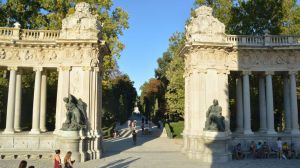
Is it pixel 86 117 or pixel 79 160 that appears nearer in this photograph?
pixel 79 160

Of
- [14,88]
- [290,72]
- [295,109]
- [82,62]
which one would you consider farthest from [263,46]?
[14,88]

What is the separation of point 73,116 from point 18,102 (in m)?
8.93

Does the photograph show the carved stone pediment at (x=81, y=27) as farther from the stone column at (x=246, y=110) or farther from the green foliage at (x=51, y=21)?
the stone column at (x=246, y=110)

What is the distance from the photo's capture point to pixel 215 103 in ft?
77.9

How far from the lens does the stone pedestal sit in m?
22.3

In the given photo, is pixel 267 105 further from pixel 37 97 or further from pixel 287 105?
pixel 37 97

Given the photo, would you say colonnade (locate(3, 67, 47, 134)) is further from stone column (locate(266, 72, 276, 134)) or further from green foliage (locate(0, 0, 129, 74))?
stone column (locate(266, 72, 276, 134))

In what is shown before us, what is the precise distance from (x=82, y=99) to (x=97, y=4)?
15558 millimetres

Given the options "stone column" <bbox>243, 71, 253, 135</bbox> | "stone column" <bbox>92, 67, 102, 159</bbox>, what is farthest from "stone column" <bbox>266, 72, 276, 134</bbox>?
"stone column" <bbox>92, 67, 102, 159</bbox>

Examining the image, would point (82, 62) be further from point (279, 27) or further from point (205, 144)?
point (279, 27)

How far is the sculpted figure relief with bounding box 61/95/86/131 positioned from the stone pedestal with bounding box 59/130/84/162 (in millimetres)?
391

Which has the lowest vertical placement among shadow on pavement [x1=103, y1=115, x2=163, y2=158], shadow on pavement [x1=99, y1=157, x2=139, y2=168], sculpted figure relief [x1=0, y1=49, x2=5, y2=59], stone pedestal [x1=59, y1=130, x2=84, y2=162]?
shadow on pavement [x1=103, y1=115, x2=163, y2=158]

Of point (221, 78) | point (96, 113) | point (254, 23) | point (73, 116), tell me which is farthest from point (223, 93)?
point (254, 23)

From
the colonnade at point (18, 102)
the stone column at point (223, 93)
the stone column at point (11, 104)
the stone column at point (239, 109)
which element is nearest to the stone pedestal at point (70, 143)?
the colonnade at point (18, 102)
